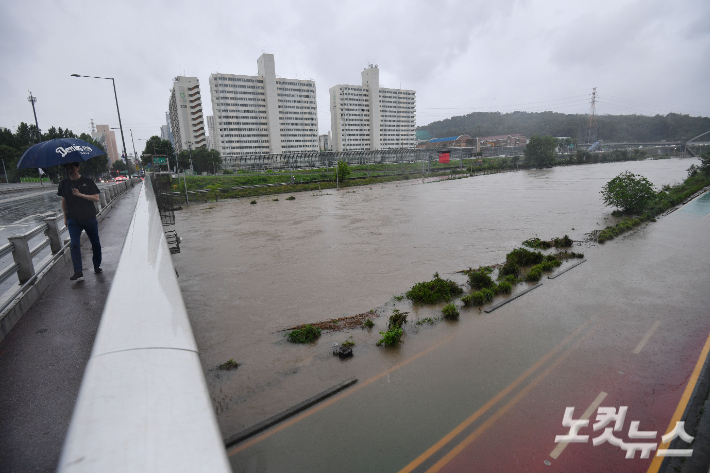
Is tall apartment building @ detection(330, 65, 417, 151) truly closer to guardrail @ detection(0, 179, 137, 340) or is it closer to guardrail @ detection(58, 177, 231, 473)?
guardrail @ detection(0, 179, 137, 340)

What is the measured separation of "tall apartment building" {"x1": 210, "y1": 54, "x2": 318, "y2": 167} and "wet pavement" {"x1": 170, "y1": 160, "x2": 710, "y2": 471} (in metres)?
90.8

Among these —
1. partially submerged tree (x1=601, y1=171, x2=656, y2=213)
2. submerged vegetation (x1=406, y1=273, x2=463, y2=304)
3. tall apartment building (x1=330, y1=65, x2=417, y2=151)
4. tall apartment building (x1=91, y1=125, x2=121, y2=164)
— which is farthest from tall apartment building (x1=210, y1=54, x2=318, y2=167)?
submerged vegetation (x1=406, y1=273, x2=463, y2=304)

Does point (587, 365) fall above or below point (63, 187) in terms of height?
below

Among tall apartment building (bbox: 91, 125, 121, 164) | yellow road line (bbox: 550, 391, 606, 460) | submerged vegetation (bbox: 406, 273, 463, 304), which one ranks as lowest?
yellow road line (bbox: 550, 391, 606, 460)

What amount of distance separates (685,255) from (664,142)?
153 meters

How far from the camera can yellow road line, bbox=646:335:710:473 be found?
4.66 metres

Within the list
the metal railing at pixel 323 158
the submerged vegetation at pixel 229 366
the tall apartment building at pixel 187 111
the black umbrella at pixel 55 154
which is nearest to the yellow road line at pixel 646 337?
the submerged vegetation at pixel 229 366

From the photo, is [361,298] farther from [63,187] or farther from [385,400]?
[63,187]

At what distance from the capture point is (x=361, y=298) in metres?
10.5

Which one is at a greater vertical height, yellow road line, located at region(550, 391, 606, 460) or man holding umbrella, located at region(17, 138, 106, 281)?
man holding umbrella, located at region(17, 138, 106, 281)

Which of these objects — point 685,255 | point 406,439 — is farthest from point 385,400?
point 685,255

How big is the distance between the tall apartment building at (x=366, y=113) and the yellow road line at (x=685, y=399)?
119m

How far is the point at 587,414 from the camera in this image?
5.49m

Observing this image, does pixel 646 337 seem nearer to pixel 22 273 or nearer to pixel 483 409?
pixel 483 409
